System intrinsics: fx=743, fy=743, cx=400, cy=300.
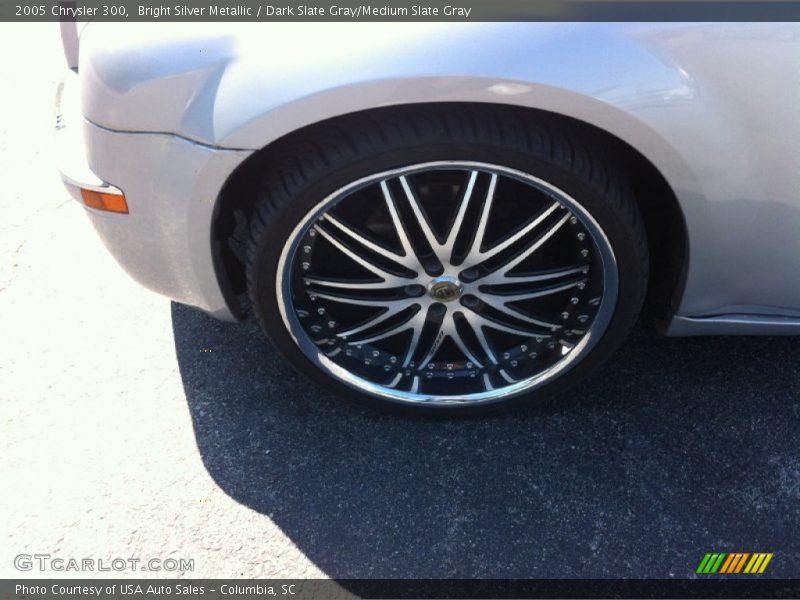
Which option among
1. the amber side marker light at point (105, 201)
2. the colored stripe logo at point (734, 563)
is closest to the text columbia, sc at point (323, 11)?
the amber side marker light at point (105, 201)

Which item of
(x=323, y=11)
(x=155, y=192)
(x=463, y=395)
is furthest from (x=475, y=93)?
(x=463, y=395)

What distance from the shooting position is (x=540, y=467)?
1.97 meters

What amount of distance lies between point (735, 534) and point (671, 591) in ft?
0.76

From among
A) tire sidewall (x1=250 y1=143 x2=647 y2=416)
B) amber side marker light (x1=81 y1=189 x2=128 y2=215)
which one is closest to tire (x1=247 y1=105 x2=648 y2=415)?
tire sidewall (x1=250 y1=143 x2=647 y2=416)

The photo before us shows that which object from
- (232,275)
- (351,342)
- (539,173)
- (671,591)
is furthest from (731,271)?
(232,275)

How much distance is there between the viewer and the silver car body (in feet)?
4.72

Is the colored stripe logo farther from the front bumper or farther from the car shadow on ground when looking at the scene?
the front bumper

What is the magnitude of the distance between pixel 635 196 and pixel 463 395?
2.26ft

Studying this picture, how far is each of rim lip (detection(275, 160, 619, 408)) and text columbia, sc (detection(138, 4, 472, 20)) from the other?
1.00 feet

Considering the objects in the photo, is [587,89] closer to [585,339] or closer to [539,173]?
[539,173]

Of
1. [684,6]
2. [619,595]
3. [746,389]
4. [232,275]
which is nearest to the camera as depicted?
[684,6]

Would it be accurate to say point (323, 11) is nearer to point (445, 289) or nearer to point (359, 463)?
point (445, 289)

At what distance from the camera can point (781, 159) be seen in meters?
1.52

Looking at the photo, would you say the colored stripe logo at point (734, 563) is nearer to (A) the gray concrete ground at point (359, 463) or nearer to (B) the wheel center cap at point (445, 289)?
(A) the gray concrete ground at point (359, 463)
